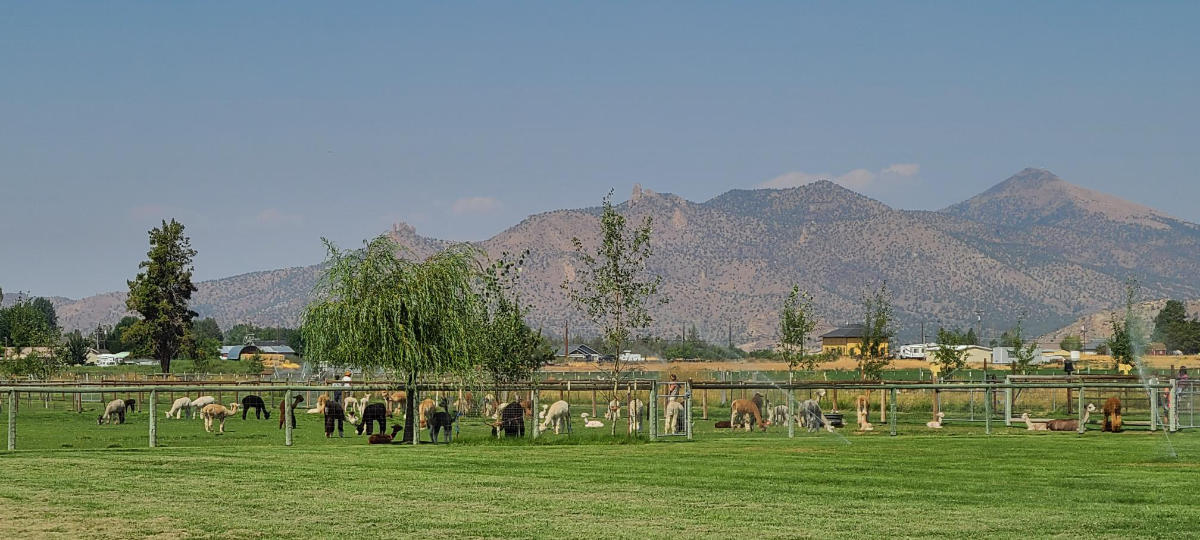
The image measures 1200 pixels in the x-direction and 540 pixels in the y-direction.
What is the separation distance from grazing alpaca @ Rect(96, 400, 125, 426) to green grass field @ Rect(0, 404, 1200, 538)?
891 centimetres

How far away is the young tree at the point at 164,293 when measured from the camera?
3693 inches

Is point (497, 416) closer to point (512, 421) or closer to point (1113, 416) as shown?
point (512, 421)

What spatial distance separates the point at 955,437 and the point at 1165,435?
16.7ft

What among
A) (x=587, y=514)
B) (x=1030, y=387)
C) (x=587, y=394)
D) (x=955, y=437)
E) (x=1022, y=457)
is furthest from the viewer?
(x=587, y=394)

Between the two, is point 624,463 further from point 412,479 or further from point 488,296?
point 488,296

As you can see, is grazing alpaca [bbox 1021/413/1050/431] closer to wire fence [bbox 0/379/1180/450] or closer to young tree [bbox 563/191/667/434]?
wire fence [bbox 0/379/1180/450]

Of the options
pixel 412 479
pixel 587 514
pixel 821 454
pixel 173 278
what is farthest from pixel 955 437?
pixel 173 278

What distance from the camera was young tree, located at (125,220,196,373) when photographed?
93.8 meters

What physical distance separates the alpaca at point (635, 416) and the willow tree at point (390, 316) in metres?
4.13

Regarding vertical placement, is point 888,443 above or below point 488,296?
below

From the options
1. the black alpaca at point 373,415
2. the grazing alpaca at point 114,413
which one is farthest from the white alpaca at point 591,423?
the grazing alpaca at point 114,413

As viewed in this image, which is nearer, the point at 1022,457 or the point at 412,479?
the point at 412,479

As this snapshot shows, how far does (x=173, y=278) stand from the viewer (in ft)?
313

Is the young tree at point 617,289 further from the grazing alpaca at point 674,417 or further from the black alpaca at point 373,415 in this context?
the black alpaca at point 373,415
